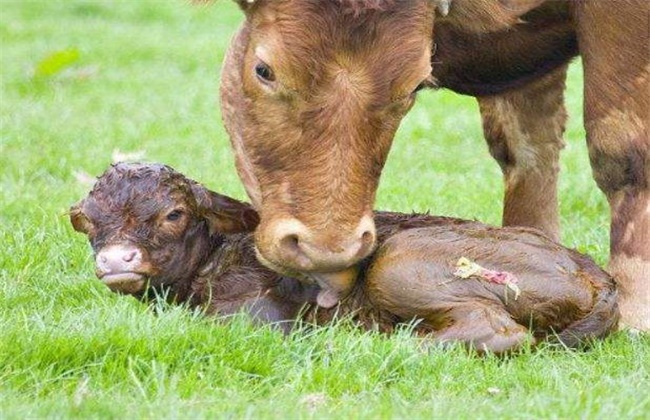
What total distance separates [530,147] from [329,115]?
307cm

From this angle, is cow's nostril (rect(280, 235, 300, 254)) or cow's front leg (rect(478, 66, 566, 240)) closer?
cow's nostril (rect(280, 235, 300, 254))

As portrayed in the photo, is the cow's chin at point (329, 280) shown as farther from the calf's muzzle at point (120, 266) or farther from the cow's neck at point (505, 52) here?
the cow's neck at point (505, 52)

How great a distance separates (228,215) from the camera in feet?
22.5

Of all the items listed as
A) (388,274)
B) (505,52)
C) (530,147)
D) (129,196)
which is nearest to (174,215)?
(129,196)

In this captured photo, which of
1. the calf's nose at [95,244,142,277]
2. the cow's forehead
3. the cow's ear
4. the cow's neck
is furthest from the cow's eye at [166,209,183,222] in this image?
the cow's neck

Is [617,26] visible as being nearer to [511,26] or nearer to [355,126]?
[511,26]

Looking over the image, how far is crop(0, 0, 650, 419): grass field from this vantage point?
207 inches

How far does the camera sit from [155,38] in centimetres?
1992

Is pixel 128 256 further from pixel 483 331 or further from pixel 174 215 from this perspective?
pixel 483 331

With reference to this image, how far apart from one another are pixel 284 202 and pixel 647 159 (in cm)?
191

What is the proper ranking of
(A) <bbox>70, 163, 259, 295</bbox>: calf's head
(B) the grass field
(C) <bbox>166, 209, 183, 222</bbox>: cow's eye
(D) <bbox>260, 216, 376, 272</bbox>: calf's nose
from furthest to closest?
(C) <bbox>166, 209, 183, 222</bbox>: cow's eye
(A) <bbox>70, 163, 259, 295</bbox>: calf's head
(D) <bbox>260, 216, 376, 272</bbox>: calf's nose
(B) the grass field

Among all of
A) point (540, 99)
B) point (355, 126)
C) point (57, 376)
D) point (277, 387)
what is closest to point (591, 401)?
point (277, 387)

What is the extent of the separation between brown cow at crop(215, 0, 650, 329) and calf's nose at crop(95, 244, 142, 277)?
1.79 feet

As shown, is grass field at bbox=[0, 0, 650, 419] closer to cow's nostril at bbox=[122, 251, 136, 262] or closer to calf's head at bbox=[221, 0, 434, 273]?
cow's nostril at bbox=[122, 251, 136, 262]
